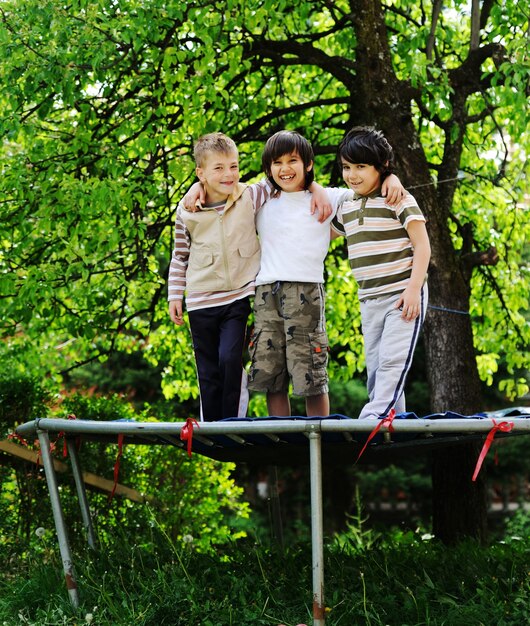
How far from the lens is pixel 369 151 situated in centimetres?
401

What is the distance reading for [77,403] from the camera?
6.56 m

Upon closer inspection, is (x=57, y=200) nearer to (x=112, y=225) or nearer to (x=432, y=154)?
(x=112, y=225)

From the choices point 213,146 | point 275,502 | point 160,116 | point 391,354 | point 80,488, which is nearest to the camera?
point 391,354

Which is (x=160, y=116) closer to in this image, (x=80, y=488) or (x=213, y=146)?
(x=213, y=146)

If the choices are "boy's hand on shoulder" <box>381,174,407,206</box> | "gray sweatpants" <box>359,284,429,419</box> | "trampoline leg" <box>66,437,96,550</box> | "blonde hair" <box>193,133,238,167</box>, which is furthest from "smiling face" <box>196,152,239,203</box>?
"trampoline leg" <box>66,437,96,550</box>

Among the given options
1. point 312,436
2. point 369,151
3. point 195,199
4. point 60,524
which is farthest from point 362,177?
point 60,524

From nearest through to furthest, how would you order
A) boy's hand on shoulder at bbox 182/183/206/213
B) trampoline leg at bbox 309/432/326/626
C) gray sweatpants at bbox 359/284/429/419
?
trampoline leg at bbox 309/432/326/626 → gray sweatpants at bbox 359/284/429/419 → boy's hand on shoulder at bbox 182/183/206/213

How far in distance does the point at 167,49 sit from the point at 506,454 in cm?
818

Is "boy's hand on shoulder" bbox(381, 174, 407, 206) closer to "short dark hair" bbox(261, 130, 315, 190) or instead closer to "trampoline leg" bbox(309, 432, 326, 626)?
"short dark hair" bbox(261, 130, 315, 190)

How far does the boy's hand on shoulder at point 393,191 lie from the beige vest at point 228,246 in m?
0.62

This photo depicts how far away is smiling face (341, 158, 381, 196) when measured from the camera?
4051 millimetres

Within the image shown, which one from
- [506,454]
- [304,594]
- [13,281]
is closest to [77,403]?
[13,281]

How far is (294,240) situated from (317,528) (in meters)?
1.31

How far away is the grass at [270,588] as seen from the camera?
379 centimetres
